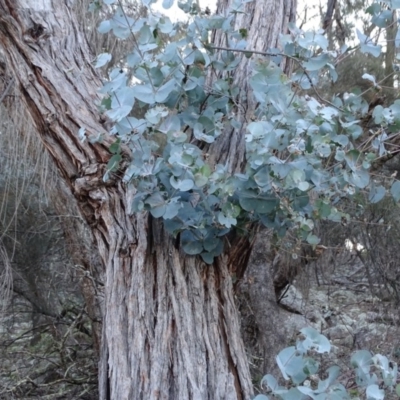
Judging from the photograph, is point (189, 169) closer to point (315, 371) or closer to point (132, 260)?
point (132, 260)

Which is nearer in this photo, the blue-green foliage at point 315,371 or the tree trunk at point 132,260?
the blue-green foliage at point 315,371

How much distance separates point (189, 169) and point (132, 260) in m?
0.32

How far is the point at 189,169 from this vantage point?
3.81ft

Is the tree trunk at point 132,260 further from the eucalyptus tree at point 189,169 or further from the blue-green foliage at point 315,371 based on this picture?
the blue-green foliage at point 315,371

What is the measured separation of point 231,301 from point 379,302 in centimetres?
334

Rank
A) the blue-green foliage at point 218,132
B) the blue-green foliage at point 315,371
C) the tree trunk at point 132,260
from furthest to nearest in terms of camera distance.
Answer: the tree trunk at point 132,260 < the blue-green foliage at point 218,132 < the blue-green foliage at point 315,371

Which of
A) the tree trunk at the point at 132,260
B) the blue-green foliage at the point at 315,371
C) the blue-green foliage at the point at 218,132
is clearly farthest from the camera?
the tree trunk at the point at 132,260

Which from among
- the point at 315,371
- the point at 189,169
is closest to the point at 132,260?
the point at 189,169

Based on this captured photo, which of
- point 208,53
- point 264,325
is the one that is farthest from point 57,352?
point 208,53

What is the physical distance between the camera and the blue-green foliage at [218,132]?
115 cm

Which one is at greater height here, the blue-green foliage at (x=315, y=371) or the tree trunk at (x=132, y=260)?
the tree trunk at (x=132, y=260)

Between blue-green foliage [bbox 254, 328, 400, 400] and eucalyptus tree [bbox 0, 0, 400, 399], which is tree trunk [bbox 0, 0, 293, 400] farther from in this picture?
blue-green foliage [bbox 254, 328, 400, 400]

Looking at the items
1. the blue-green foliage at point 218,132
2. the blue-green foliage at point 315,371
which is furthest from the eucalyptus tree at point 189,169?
the blue-green foliage at point 315,371

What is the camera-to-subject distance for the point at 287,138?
115 centimetres
